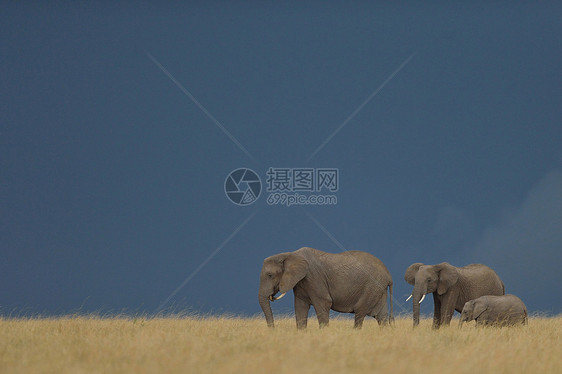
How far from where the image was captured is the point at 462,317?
17.3 m

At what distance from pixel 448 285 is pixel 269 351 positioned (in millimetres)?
8818

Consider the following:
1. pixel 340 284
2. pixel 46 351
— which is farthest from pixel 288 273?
pixel 46 351

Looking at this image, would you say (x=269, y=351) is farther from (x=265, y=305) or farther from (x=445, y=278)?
(x=445, y=278)

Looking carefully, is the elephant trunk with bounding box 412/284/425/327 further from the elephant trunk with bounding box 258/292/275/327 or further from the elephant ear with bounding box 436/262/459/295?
the elephant trunk with bounding box 258/292/275/327

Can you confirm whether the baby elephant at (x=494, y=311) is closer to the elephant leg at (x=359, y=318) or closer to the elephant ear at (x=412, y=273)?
the elephant ear at (x=412, y=273)

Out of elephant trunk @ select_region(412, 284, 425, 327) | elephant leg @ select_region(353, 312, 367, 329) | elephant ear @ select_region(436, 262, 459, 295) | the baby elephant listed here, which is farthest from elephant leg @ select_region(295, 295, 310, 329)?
the baby elephant

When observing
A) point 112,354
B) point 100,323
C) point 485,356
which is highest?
point 485,356

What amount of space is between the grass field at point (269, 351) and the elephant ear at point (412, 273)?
4396 mm

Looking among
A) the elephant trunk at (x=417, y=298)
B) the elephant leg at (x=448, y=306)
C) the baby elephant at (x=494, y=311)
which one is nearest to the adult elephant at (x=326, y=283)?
the elephant trunk at (x=417, y=298)

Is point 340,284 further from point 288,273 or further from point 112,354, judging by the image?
point 112,354

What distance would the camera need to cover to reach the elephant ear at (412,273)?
62.8 feet

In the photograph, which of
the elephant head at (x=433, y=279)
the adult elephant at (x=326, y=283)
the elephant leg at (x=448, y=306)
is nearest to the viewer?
the adult elephant at (x=326, y=283)

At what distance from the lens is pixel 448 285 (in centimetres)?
Answer: 1792

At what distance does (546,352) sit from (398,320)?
30.0 ft
